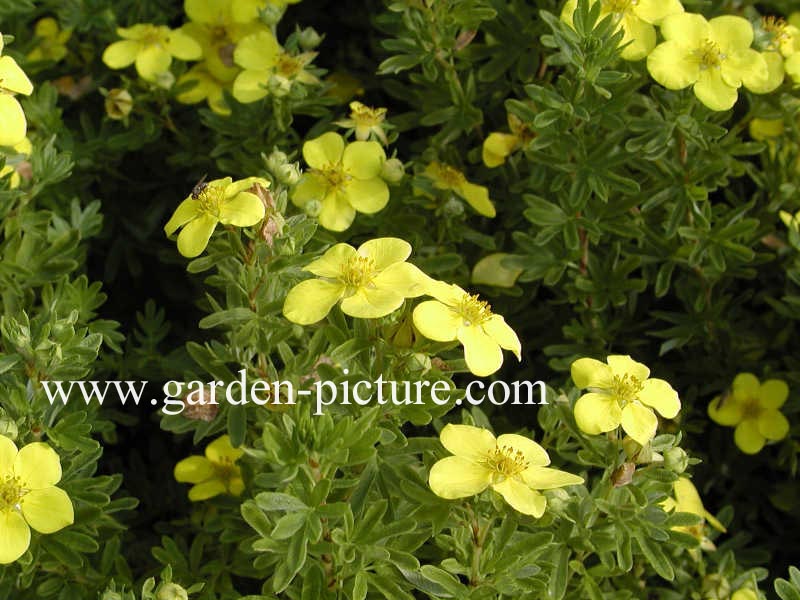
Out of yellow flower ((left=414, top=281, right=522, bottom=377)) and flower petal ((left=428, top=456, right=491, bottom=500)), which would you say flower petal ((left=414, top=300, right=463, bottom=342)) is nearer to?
yellow flower ((left=414, top=281, right=522, bottom=377))

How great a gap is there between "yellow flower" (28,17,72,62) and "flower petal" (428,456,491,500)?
1434 mm

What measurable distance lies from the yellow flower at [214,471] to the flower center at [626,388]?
0.69 meters

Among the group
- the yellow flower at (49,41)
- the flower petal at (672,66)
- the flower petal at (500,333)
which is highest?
the flower petal at (672,66)

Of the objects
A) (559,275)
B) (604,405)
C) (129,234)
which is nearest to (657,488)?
(604,405)

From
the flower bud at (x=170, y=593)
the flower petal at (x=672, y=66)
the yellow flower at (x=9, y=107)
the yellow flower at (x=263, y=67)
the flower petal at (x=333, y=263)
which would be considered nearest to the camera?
the flower bud at (x=170, y=593)

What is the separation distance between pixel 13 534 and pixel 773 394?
4.66 feet

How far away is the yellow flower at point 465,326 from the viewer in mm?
1440

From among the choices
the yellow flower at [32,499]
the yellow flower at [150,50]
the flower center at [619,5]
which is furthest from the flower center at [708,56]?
the yellow flower at [32,499]

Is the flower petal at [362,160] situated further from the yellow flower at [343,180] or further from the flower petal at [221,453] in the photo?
the flower petal at [221,453]

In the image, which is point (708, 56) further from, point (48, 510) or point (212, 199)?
point (48, 510)

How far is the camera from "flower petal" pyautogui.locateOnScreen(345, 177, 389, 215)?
2010 millimetres

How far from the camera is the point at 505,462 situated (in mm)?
1438

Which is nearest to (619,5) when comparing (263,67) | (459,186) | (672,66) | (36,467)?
(672,66)

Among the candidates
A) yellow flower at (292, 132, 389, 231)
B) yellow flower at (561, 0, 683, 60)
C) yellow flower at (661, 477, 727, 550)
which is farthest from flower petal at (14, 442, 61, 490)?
yellow flower at (561, 0, 683, 60)
